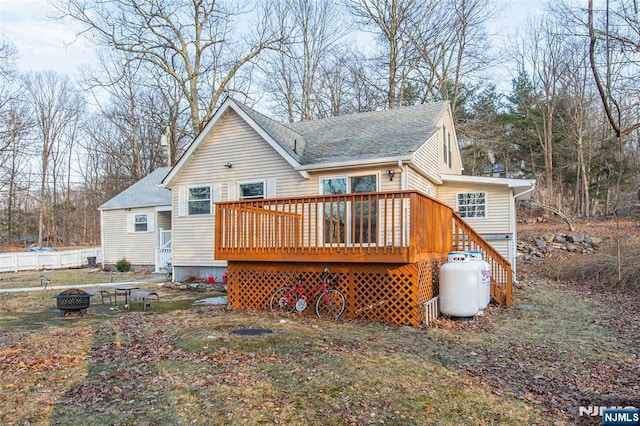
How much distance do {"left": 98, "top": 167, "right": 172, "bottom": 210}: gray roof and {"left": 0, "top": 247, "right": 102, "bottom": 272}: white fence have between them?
12.8 feet

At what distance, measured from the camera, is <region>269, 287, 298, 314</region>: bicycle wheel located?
344 inches

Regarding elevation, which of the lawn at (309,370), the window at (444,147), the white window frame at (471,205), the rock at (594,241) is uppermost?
the window at (444,147)

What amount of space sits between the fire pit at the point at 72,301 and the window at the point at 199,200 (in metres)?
5.26

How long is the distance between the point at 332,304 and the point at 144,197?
14.4 meters

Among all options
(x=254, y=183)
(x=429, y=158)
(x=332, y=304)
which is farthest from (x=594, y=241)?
(x=332, y=304)

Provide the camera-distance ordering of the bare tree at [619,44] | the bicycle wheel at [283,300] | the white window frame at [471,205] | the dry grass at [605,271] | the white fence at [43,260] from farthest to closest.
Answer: the white fence at [43,260] < the white window frame at [471,205] < the dry grass at [605,271] < the bicycle wheel at [283,300] < the bare tree at [619,44]

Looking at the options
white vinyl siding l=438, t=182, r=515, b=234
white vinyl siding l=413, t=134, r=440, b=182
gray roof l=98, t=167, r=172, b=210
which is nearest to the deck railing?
white vinyl siding l=413, t=134, r=440, b=182

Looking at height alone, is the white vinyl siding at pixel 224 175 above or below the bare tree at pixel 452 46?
below

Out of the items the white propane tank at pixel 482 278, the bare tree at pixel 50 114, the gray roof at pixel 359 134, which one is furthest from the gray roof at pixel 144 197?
the bare tree at pixel 50 114

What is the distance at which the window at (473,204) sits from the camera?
46.4 ft

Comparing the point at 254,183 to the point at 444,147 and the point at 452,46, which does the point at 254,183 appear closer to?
the point at 444,147

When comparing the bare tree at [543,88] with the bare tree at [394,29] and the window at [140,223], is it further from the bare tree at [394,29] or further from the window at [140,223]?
the window at [140,223]

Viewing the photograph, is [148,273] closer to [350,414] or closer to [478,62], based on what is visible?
[350,414]

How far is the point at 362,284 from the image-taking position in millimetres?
8266
